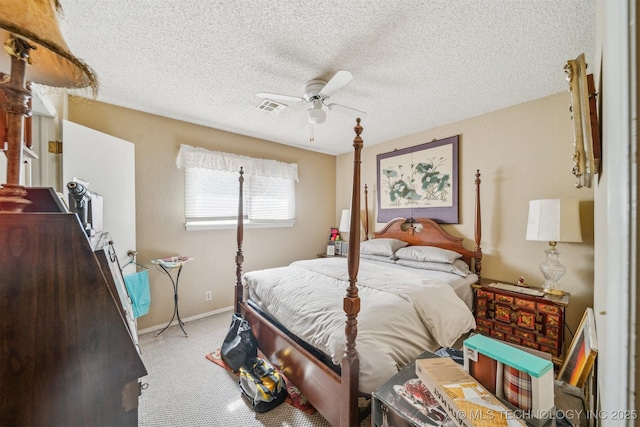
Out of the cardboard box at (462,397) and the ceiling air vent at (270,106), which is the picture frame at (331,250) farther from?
the cardboard box at (462,397)

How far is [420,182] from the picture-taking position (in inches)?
137

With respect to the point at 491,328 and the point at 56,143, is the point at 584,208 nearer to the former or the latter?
the point at 491,328

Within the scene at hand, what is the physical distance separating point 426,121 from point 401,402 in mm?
3070

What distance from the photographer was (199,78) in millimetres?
2162

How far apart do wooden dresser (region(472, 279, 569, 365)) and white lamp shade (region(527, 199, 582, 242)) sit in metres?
0.54

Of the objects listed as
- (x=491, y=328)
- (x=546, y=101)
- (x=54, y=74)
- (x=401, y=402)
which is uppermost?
(x=546, y=101)

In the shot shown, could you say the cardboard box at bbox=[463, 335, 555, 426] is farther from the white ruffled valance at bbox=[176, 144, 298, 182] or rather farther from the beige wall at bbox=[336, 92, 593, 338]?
the white ruffled valance at bbox=[176, 144, 298, 182]

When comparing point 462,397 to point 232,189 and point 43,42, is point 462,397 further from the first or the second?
point 232,189

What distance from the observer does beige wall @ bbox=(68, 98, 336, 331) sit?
277 centimetres

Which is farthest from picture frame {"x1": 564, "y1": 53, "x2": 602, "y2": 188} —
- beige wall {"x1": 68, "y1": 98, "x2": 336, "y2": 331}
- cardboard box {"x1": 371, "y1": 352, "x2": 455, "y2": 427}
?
beige wall {"x1": 68, "y1": 98, "x2": 336, "y2": 331}

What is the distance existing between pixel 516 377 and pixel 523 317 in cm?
183

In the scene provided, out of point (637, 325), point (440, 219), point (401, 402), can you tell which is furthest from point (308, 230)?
→ point (637, 325)

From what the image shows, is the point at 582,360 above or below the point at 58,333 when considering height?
below

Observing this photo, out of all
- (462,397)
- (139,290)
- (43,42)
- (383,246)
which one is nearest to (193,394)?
(139,290)
